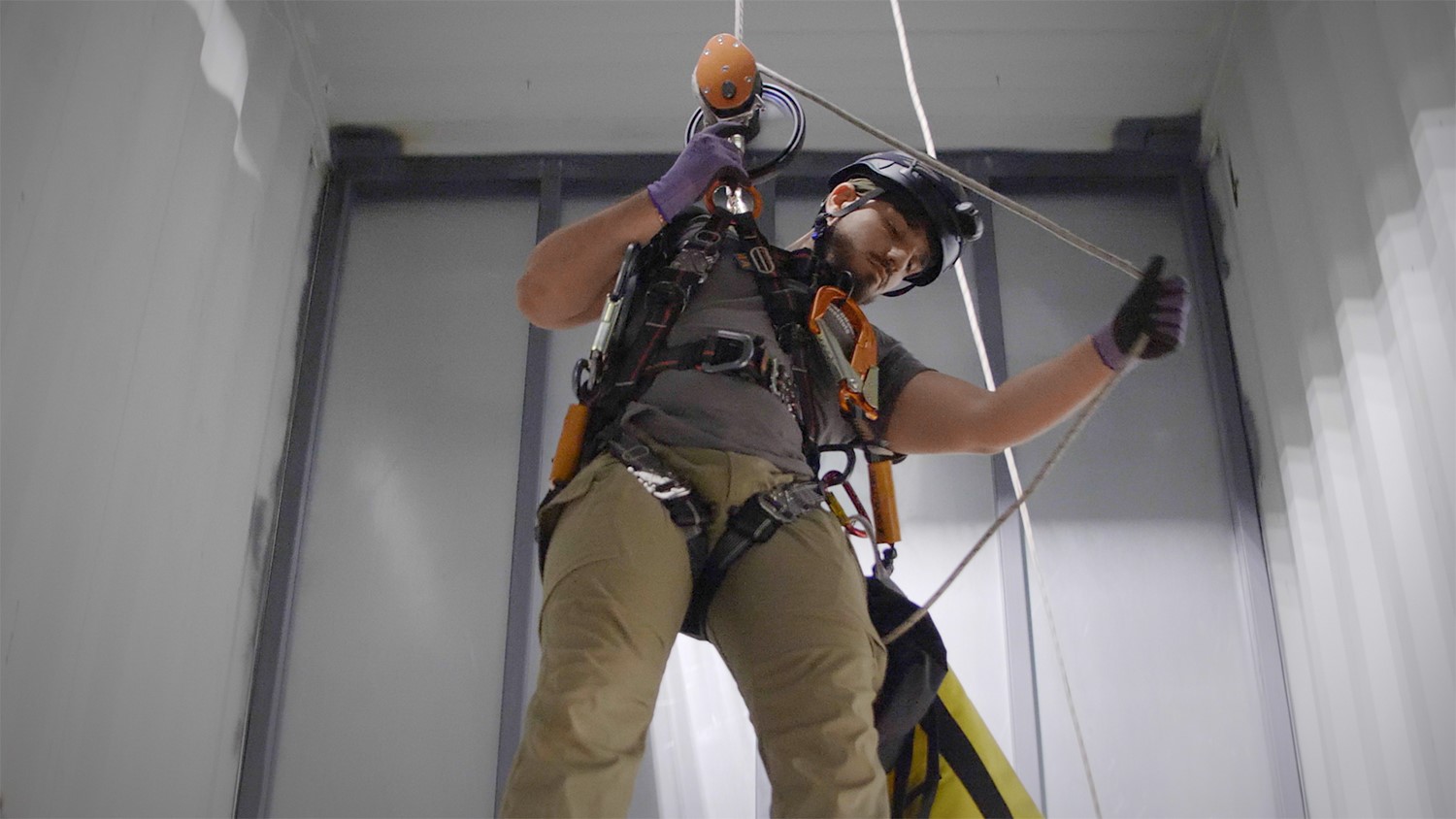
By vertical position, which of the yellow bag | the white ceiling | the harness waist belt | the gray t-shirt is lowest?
the yellow bag

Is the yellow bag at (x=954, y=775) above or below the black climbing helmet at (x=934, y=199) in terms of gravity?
below

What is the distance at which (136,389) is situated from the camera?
2438 millimetres

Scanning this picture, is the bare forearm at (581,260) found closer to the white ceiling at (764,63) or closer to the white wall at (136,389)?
the white wall at (136,389)

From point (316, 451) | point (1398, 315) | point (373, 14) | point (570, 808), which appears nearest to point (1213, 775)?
point (1398, 315)

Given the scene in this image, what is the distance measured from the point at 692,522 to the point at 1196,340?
2408mm

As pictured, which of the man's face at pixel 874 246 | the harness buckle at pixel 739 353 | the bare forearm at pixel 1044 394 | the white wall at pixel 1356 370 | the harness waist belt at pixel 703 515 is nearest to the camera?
the harness waist belt at pixel 703 515

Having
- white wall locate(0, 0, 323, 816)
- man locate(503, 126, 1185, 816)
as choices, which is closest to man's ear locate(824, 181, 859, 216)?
man locate(503, 126, 1185, 816)

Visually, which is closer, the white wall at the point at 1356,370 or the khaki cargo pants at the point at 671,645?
the khaki cargo pants at the point at 671,645

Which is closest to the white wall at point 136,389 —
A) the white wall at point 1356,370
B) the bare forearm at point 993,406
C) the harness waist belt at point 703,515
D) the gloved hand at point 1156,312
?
the harness waist belt at point 703,515

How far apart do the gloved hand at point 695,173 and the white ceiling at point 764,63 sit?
1.82m

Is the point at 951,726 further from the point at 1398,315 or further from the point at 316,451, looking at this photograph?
the point at 316,451

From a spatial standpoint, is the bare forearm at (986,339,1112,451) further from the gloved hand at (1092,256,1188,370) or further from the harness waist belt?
the harness waist belt

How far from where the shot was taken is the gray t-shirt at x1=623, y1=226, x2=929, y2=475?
1.81 m

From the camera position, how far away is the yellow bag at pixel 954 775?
1901 mm
